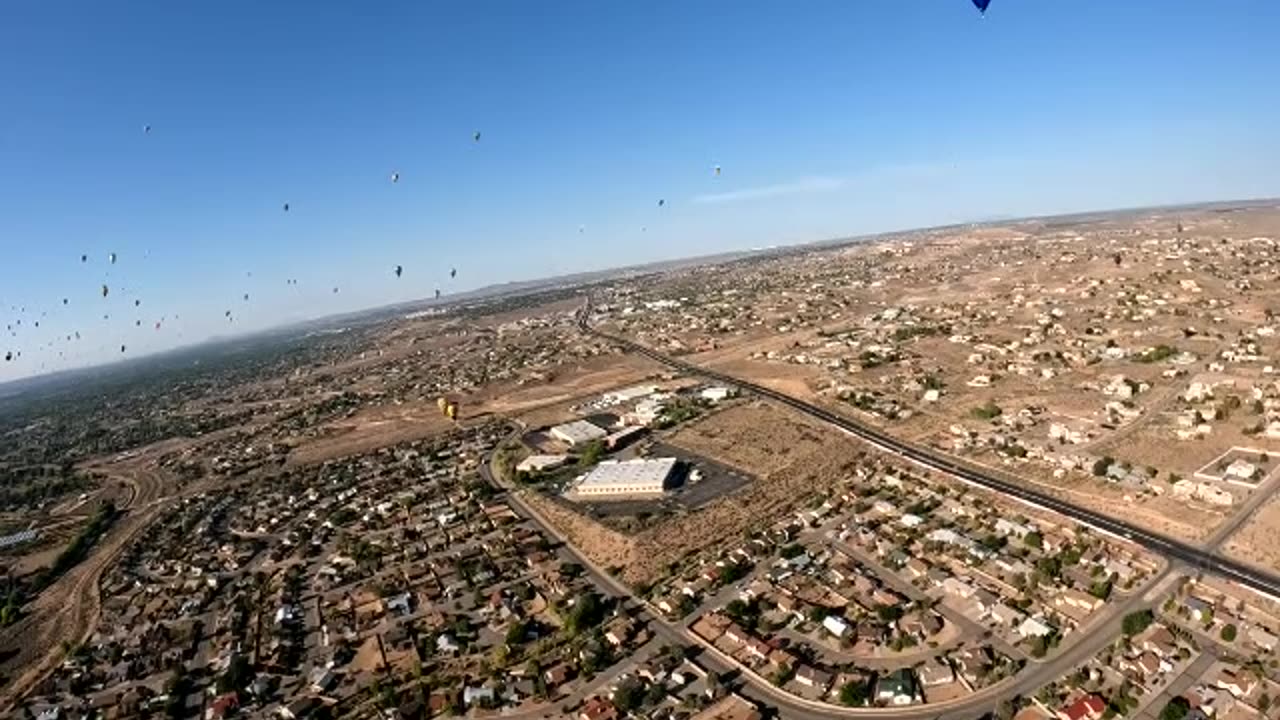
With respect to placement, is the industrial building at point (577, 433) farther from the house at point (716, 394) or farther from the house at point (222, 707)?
the house at point (222, 707)

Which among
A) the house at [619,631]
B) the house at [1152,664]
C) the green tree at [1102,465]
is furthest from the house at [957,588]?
the green tree at [1102,465]

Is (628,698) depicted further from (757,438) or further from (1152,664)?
(757,438)

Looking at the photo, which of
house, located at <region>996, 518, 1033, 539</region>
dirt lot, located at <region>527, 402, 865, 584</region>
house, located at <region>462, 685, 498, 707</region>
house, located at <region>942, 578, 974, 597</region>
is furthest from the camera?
dirt lot, located at <region>527, 402, 865, 584</region>

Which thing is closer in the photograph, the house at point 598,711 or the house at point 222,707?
the house at point 598,711

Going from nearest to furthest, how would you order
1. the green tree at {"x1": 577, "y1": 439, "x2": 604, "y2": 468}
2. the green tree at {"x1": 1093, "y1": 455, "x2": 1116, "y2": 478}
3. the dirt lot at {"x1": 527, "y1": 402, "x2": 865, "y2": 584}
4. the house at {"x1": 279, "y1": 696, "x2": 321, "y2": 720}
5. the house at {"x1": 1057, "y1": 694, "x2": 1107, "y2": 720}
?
1. the house at {"x1": 1057, "y1": 694, "x2": 1107, "y2": 720}
2. the house at {"x1": 279, "y1": 696, "x2": 321, "y2": 720}
3. the dirt lot at {"x1": 527, "y1": 402, "x2": 865, "y2": 584}
4. the green tree at {"x1": 1093, "y1": 455, "x2": 1116, "y2": 478}
5. the green tree at {"x1": 577, "y1": 439, "x2": 604, "y2": 468}

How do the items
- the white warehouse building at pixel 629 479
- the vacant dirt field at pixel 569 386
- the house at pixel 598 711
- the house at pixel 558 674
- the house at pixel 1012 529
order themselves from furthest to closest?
the vacant dirt field at pixel 569 386
the white warehouse building at pixel 629 479
the house at pixel 1012 529
the house at pixel 558 674
the house at pixel 598 711

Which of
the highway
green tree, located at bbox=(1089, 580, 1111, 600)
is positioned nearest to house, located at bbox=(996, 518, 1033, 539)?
the highway

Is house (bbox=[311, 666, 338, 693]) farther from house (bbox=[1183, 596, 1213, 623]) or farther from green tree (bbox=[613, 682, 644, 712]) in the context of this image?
house (bbox=[1183, 596, 1213, 623])

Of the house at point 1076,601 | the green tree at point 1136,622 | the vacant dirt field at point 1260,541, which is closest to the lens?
the green tree at point 1136,622

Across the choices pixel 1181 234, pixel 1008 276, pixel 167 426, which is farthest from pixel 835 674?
pixel 1181 234
